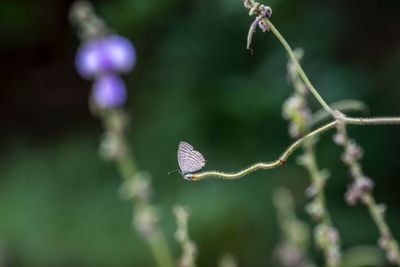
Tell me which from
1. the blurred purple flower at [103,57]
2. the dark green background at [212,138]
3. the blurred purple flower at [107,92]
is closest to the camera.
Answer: the blurred purple flower at [107,92]

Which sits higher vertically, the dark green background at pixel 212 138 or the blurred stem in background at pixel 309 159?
the dark green background at pixel 212 138

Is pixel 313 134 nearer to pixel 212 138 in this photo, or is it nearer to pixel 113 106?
pixel 113 106

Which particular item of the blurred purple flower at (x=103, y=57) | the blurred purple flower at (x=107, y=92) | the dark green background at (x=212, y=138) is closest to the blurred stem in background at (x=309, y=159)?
the blurred purple flower at (x=107, y=92)

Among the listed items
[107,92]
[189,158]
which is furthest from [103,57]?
[189,158]

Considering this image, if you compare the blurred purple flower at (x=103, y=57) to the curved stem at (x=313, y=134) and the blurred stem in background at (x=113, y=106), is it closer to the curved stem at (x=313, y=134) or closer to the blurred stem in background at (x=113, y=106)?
the blurred stem in background at (x=113, y=106)

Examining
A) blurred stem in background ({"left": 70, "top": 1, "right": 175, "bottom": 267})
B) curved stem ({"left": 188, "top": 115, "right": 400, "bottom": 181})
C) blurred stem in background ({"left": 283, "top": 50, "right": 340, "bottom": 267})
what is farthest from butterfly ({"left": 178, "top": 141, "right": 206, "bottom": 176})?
blurred stem in background ({"left": 70, "top": 1, "right": 175, "bottom": 267})

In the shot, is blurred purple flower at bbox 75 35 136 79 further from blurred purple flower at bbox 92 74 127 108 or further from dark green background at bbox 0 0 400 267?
dark green background at bbox 0 0 400 267
